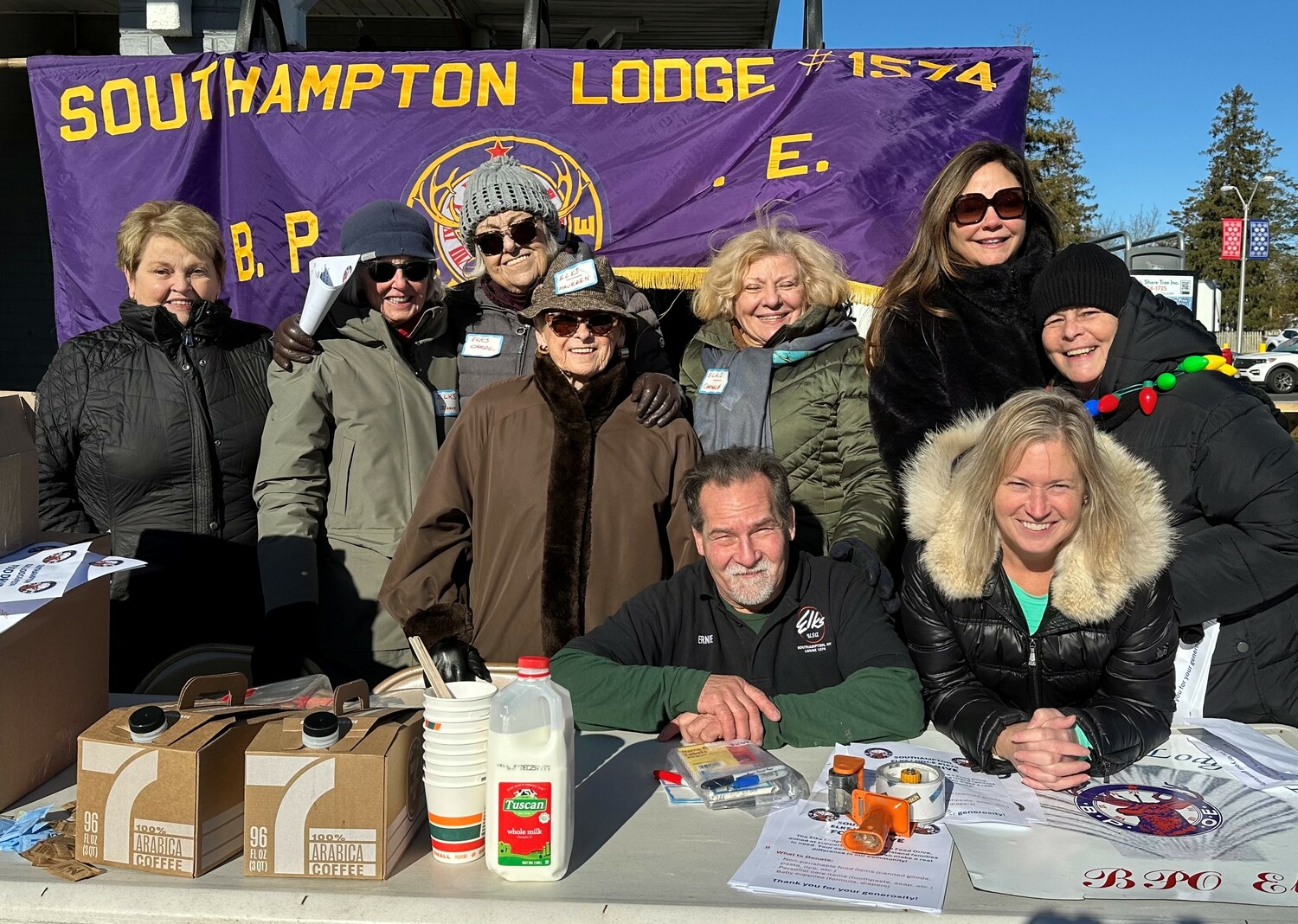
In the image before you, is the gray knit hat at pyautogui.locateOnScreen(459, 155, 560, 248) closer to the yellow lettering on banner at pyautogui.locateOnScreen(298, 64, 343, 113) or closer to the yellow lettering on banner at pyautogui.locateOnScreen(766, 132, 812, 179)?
the yellow lettering on banner at pyautogui.locateOnScreen(766, 132, 812, 179)

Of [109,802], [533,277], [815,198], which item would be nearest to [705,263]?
[815,198]

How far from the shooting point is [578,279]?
2730 mm

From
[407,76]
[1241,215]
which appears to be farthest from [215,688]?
[1241,215]

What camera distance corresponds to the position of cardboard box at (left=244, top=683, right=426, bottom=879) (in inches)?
62.5

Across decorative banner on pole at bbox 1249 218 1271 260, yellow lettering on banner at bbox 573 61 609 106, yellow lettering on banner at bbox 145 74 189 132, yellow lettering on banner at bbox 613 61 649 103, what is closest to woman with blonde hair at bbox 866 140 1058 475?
yellow lettering on banner at bbox 613 61 649 103

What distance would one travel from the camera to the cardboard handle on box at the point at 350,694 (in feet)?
5.90

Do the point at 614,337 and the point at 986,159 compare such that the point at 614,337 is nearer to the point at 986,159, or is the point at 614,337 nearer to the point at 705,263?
the point at 986,159

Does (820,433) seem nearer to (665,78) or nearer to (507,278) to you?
(507,278)

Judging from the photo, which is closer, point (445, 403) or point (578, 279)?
point (578, 279)

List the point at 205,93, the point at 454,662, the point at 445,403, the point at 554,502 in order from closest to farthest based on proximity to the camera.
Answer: the point at 454,662 < the point at 554,502 < the point at 445,403 < the point at 205,93

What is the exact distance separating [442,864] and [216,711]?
0.46 metres

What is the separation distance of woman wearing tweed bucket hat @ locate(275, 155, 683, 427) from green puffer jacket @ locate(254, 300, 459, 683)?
194 mm

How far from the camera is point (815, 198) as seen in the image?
4680mm

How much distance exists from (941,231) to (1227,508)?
1128mm
